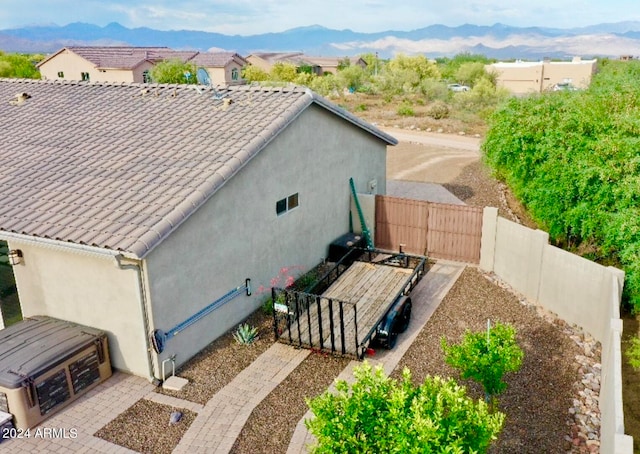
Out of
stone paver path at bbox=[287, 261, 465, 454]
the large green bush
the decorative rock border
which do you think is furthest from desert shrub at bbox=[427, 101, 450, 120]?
the decorative rock border

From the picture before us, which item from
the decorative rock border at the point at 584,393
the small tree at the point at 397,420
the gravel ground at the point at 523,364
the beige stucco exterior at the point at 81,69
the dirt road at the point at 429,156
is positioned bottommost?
the decorative rock border at the point at 584,393

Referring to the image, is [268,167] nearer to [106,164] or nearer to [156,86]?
[106,164]

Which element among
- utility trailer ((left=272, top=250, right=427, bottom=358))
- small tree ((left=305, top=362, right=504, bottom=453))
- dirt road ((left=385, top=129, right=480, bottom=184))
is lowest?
dirt road ((left=385, top=129, right=480, bottom=184))

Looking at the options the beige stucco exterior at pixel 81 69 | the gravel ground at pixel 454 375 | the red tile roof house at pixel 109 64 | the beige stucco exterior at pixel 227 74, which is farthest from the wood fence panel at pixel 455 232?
the beige stucco exterior at pixel 227 74

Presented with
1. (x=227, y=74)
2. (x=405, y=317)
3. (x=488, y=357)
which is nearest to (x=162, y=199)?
(x=405, y=317)

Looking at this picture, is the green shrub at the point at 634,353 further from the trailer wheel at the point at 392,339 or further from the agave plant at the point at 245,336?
the agave plant at the point at 245,336

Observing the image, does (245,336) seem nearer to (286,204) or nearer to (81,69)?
(286,204)

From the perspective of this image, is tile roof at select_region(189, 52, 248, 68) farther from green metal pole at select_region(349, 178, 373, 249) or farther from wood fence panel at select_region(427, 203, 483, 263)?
Result: wood fence panel at select_region(427, 203, 483, 263)
